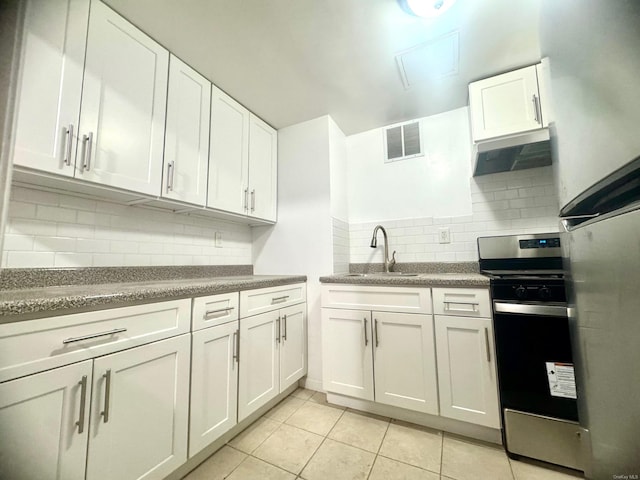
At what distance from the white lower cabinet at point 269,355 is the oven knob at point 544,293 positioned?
4.87ft

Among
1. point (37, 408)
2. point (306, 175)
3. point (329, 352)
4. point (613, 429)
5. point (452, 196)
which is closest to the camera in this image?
point (613, 429)

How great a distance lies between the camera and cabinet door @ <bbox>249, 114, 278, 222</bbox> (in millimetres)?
2182

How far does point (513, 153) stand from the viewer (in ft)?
5.88

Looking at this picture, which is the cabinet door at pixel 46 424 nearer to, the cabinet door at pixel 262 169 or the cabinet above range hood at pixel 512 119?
the cabinet door at pixel 262 169

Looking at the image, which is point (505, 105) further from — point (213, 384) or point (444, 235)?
point (213, 384)

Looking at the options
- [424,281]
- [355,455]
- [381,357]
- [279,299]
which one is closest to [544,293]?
[424,281]

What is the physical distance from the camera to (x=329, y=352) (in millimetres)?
1855

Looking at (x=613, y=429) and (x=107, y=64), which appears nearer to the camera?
(x=613, y=429)

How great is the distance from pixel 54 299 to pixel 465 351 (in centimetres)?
182

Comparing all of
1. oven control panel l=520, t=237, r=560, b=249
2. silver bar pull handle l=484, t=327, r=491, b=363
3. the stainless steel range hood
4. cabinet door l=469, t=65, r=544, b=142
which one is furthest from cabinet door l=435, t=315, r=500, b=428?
cabinet door l=469, t=65, r=544, b=142

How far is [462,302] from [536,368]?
0.42 meters

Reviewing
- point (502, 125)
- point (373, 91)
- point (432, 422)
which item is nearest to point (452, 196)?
point (502, 125)

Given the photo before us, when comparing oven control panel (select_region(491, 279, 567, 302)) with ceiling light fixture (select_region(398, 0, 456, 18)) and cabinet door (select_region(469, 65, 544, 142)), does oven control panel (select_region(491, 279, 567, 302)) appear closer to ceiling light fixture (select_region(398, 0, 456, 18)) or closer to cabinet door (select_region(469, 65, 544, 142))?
cabinet door (select_region(469, 65, 544, 142))

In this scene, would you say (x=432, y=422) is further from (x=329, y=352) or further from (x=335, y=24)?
(x=335, y=24)
